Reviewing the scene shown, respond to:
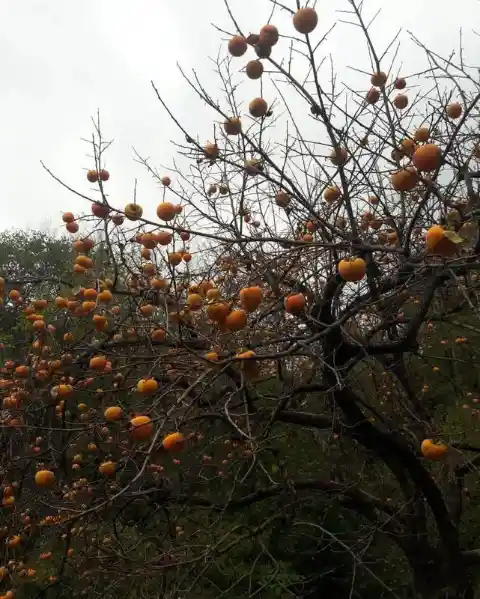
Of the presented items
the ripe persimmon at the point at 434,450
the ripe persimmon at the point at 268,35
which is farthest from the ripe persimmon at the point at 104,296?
the ripe persimmon at the point at 434,450

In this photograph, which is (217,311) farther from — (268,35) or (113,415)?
(268,35)

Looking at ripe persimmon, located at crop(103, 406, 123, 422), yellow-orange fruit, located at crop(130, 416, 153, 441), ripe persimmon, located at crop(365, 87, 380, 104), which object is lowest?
yellow-orange fruit, located at crop(130, 416, 153, 441)

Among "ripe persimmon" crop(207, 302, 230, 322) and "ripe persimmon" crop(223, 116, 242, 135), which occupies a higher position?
"ripe persimmon" crop(223, 116, 242, 135)

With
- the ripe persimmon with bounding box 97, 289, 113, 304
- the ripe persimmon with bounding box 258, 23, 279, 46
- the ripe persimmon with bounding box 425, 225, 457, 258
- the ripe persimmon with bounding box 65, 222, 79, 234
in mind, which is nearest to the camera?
the ripe persimmon with bounding box 425, 225, 457, 258

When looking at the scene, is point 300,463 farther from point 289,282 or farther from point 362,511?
point 289,282

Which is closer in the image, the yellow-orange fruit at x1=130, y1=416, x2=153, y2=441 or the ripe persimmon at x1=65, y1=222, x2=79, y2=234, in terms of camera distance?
the yellow-orange fruit at x1=130, y1=416, x2=153, y2=441

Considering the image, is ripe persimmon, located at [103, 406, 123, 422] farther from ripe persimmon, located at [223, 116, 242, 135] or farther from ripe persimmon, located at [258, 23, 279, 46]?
ripe persimmon, located at [258, 23, 279, 46]

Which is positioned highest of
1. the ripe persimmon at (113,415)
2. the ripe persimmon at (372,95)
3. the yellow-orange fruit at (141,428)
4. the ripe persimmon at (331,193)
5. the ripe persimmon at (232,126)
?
the ripe persimmon at (372,95)

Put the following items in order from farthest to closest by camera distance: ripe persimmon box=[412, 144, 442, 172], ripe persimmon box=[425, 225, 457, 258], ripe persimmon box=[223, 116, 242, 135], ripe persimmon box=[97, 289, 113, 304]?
ripe persimmon box=[97, 289, 113, 304], ripe persimmon box=[223, 116, 242, 135], ripe persimmon box=[412, 144, 442, 172], ripe persimmon box=[425, 225, 457, 258]

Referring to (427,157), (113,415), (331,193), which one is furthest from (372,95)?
(113,415)

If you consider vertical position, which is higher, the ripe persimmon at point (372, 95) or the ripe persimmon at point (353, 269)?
the ripe persimmon at point (372, 95)

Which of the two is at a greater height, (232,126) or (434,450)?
(232,126)

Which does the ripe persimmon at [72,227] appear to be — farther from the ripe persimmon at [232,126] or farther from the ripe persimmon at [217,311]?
the ripe persimmon at [217,311]

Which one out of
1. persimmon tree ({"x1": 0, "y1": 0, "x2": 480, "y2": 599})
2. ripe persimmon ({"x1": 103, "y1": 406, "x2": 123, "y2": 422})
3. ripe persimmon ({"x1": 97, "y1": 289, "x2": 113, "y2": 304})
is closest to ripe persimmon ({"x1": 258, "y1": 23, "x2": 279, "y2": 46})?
persimmon tree ({"x1": 0, "y1": 0, "x2": 480, "y2": 599})
